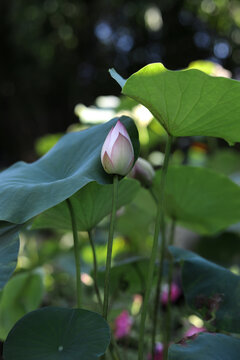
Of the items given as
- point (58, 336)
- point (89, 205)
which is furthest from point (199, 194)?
point (58, 336)

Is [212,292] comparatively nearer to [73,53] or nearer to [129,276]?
[129,276]

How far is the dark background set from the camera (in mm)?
5090

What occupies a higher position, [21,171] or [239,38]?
[21,171]

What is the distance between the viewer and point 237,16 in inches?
153

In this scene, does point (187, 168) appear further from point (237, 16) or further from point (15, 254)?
point (237, 16)

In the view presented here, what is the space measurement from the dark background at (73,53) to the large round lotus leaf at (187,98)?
4.63 meters

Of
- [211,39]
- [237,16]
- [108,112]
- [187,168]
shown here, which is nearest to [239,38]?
Answer: [237,16]

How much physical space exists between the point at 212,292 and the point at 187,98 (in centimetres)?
26

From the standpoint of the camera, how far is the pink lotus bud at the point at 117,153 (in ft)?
1.52

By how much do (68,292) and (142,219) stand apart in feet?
1.98

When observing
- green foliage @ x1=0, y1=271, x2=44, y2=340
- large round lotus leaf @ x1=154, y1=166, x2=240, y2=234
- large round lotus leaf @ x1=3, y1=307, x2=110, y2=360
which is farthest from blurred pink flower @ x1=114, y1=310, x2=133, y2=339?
large round lotus leaf @ x1=3, y1=307, x2=110, y2=360

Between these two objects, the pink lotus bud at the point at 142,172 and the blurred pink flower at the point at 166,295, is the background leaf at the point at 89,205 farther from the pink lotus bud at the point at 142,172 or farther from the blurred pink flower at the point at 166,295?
the blurred pink flower at the point at 166,295

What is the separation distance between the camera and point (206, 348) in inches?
17.3

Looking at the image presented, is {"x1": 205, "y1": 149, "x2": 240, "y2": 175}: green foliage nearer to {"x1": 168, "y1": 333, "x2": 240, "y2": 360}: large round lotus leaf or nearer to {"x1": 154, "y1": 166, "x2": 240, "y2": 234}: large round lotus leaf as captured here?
{"x1": 154, "y1": 166, "x2": 240, "y2": 234}: large round lotus leaf
